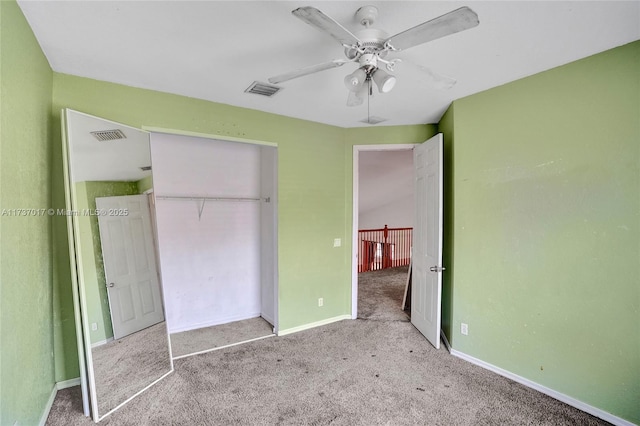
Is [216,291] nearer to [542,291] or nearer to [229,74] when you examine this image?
[229,74]

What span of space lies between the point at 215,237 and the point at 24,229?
218 cm

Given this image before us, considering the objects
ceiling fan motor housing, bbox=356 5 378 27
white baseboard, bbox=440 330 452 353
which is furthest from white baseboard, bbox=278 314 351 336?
ceiling fan motor housing, bbox=356 5 378 27

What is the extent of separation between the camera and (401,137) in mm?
3785

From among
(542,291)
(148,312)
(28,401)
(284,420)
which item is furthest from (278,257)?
(542,291)

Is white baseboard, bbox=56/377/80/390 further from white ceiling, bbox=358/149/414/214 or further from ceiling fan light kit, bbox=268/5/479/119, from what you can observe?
white ceiling, bbox=358/149/414/214

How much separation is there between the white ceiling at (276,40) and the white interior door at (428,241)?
0.74 metres

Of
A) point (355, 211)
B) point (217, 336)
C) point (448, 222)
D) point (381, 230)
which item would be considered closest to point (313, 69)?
point (448, 222)

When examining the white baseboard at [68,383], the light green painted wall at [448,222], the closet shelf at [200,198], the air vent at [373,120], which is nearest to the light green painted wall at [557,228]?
A: the light green painted wall at [448,222]

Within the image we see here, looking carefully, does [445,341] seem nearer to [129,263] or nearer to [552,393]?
[552,393]

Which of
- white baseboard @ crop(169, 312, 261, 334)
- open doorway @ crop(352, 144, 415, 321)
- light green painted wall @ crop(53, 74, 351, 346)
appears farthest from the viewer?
open doorway @ crop(352, 144, 415, 321)

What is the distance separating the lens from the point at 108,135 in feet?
7.77

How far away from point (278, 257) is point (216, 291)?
42.1 inches

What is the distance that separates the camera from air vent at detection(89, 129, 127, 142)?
2307 mm

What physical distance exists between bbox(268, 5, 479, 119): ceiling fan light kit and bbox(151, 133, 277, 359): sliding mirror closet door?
190 cm
